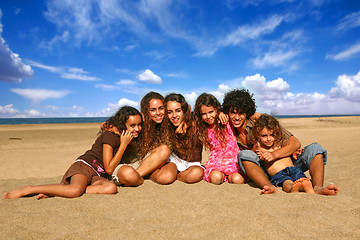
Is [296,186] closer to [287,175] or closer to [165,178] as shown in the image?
[287,175]

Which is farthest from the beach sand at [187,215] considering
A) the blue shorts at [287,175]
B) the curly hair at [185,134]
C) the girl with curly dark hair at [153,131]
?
the curly hair at [185,134]

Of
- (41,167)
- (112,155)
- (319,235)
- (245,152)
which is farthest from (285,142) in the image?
(41,167)

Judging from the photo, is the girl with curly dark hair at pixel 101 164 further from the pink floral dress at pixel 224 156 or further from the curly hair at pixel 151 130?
the pink floral dress at pixel 224 156

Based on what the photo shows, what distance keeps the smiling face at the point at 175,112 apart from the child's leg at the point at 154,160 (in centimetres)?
49

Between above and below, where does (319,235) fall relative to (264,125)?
below

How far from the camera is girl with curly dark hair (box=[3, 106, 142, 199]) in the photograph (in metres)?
3.00

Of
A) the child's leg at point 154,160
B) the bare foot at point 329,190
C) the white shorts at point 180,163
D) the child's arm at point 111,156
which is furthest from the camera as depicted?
the white shorts at point 180,163

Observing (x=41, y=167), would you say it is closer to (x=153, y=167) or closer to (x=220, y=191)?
(x=153, y=167)

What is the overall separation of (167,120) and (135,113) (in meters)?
0.59

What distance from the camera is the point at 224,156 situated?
402 centimetres

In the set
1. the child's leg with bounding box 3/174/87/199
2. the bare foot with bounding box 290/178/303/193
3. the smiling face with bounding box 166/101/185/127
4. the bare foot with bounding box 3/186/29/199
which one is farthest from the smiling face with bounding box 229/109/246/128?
the bare foot with bounding box 3/186/29/199

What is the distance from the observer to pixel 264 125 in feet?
11.9

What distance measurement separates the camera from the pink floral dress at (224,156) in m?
3.86

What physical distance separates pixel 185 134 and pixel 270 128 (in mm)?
1432
